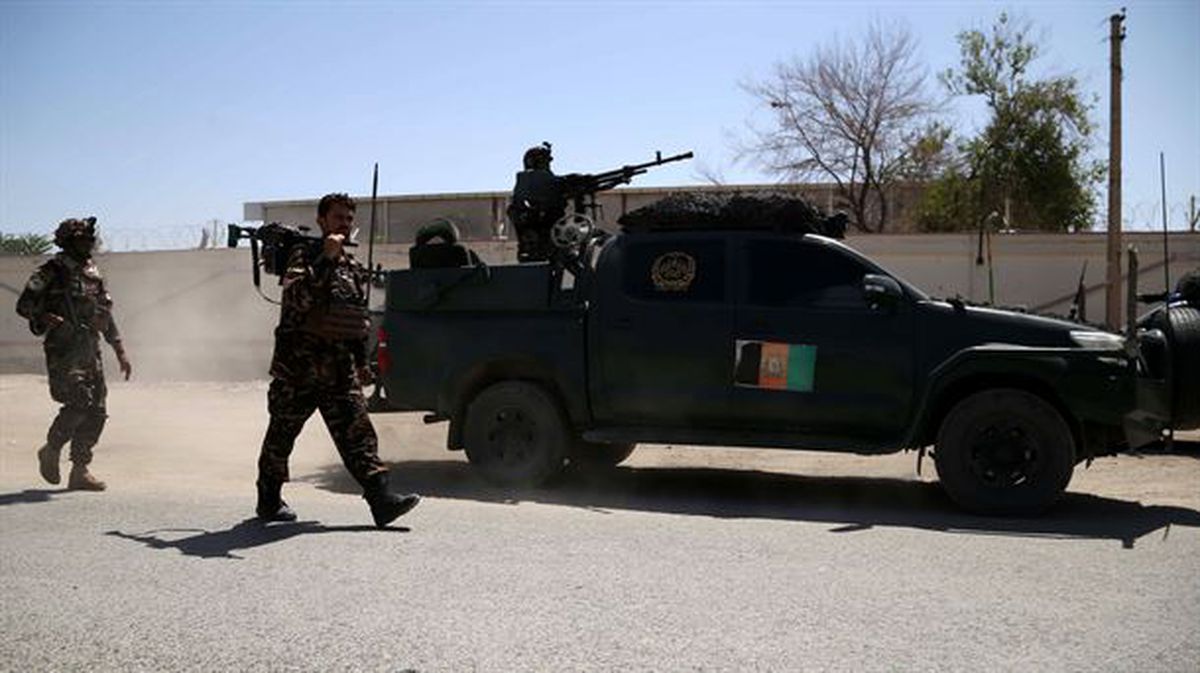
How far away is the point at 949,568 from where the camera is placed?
5.89 metres

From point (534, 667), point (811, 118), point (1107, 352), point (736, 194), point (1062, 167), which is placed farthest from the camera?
point (811, 118)

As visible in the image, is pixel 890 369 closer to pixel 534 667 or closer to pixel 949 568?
pixel 949 568

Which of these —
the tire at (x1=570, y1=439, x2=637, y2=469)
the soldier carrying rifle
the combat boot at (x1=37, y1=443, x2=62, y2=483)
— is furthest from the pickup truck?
the combat boot at (x1=37, y1=443, x2=62, y2=483)

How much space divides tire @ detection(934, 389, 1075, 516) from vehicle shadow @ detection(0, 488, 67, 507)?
19.5ft

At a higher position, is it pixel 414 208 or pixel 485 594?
pixel 414 208

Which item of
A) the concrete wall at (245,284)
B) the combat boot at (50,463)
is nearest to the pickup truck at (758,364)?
the combat boot at (50,463)

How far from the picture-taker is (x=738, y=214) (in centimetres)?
869

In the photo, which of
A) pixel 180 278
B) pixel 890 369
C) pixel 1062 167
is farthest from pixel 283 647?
pixel 1062 167

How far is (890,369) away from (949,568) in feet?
7.80

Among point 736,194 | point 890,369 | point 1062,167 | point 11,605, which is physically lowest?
point 11,605

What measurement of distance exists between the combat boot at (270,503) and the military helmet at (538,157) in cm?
490

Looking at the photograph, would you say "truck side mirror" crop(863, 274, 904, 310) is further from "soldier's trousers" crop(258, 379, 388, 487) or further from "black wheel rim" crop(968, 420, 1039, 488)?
"soldier's trousers" crop(258, 379, 388, 487)

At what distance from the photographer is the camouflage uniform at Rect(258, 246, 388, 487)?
267 inches

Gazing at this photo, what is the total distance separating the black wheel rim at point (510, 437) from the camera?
9031 millimetres
